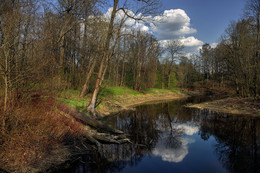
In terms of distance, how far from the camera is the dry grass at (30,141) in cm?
441

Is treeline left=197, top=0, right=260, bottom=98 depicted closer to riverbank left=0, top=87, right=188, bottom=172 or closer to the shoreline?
the shoreline

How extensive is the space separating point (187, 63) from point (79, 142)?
52210 millimetres

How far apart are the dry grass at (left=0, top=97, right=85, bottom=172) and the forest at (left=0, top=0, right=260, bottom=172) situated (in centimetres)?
6

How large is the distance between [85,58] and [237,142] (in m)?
15.1

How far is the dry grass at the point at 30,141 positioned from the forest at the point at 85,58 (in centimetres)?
6

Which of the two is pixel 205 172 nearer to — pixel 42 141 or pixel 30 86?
pixel 42 141

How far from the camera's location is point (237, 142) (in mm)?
7930

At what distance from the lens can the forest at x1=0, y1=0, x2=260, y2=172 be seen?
4.90m

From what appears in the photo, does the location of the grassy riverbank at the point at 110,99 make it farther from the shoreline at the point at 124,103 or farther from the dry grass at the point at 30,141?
the dry grass at the point at 30,141

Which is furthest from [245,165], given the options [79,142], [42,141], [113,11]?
[113,11]

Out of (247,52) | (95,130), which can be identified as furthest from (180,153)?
(247,52)

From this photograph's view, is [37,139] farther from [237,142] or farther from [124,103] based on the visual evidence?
[124,103]

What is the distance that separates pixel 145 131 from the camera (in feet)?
31.7

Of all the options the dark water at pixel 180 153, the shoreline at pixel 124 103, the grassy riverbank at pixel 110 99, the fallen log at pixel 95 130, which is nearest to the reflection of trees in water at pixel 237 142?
the dark water at pixel 180 153
